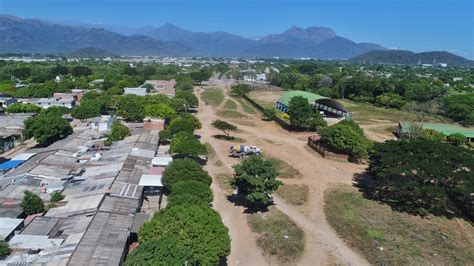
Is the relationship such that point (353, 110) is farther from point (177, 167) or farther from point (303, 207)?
point (177, 167)

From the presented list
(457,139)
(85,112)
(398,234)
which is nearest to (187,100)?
(85,112)

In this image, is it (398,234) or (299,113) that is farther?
(299,113)

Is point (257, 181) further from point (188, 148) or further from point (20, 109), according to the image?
point (20, 109)

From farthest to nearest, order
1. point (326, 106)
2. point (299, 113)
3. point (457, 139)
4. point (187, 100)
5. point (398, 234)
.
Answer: point (326, 106) → point (187, 100) → point (299, 113) → point (457, 139) → point (398, 234)

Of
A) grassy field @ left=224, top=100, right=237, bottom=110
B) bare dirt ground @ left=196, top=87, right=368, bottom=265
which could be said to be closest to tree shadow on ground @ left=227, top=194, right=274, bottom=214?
bare dirt ground @ left=196, top=87, right=368, bottom=265

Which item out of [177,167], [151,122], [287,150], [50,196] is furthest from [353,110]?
[50,196]

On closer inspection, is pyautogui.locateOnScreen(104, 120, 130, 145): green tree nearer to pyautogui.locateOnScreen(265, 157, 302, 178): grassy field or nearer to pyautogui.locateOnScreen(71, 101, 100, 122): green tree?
pyautogui.locateOnScreen(71, 101, 100, 122): green tree
